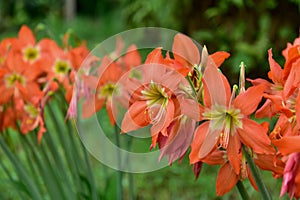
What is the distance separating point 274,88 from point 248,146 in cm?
19

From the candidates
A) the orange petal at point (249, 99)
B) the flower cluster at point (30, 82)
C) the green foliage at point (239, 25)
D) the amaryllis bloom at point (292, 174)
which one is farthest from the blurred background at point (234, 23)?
the amaryllis bloom at point (292, 174)

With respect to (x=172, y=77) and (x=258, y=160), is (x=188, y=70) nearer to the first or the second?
(x=172, y=77)

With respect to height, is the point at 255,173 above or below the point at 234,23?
below

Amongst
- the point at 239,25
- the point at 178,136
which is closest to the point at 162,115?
the point at 178,136

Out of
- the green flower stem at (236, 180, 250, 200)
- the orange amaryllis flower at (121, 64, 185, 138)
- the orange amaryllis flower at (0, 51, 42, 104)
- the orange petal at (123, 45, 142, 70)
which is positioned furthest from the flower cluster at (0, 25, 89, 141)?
the green flower stem at (236, 180, 250, 200)

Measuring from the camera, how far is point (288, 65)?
1.11 meters

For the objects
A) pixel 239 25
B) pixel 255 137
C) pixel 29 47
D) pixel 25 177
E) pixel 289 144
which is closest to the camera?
pixel 289 144

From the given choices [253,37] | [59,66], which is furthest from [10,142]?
[253,37]

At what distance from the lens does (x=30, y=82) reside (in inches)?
74.3

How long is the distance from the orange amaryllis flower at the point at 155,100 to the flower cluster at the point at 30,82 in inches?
24.6

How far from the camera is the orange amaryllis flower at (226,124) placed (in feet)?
3.37

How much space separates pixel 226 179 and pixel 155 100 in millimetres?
203

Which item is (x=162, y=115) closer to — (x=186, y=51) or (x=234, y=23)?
(x=186, y=51)

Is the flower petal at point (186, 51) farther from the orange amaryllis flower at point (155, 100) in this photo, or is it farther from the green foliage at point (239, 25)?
the green foliage at point (239, 25)
